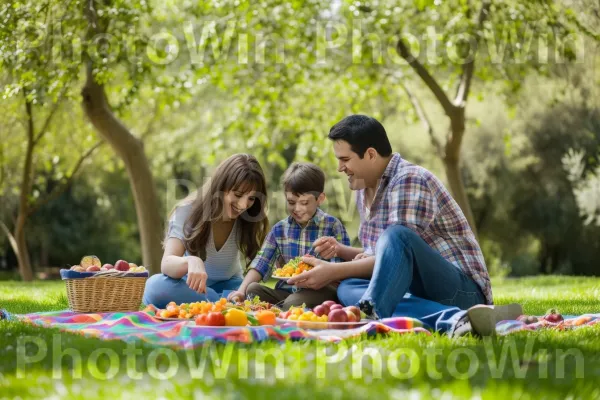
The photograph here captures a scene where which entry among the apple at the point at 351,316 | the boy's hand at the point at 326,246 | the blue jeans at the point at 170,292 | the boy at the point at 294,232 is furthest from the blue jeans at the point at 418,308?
the blue jeans at the point at 170,292

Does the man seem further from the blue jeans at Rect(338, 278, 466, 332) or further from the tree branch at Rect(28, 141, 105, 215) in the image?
the tree branch at Rect(28, 141, 105, 215)

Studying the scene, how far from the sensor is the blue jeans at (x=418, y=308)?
4.27m

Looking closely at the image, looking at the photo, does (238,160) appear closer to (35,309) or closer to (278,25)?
(35,309)

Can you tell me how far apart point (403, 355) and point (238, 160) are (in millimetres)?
2657

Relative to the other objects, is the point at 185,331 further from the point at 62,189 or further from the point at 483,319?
the point at 62,189

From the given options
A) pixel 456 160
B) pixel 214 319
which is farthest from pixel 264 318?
pixel 456 160

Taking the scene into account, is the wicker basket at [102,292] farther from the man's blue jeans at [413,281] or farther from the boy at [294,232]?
the man's blue jeans at [413,281]

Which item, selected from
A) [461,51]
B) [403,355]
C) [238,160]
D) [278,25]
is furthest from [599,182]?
[403,355]

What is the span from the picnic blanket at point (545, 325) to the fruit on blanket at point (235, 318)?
1.42m

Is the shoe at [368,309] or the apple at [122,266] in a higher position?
the apple at [122,266]

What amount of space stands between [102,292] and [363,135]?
7.08 feet

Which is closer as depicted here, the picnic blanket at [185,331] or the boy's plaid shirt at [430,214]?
the picnic blanket at [185,331]

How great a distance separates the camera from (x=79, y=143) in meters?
17.0

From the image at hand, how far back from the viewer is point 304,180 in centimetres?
585
